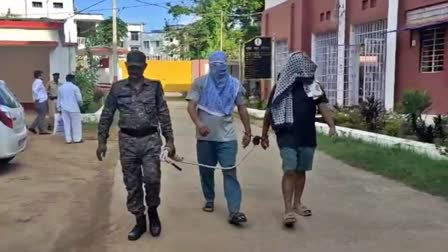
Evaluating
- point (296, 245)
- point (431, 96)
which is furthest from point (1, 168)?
point (431, 96)

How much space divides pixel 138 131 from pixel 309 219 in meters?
2.07

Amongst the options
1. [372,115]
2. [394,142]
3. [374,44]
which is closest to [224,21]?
[374,44]

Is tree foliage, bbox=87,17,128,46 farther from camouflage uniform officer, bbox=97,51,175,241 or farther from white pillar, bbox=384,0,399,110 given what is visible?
camouflage uniform officer, bbox=97,51,175,241

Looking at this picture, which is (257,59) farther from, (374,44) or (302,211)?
(302,211)

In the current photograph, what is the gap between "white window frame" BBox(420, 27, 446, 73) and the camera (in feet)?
52.2

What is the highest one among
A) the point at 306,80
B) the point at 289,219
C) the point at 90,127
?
the point at 306,80

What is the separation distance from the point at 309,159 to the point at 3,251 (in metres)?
3.01

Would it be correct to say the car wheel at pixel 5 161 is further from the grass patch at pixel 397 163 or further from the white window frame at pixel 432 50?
the white window frame at pixel 432 50

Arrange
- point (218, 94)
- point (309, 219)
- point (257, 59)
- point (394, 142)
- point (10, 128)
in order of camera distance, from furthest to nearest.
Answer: point (257, 59), point (394, 142), point (10, 128), point (309, 219), point (218, 94)

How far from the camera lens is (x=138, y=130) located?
592 cm

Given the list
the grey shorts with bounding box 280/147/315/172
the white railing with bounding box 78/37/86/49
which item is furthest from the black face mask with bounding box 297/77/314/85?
the white railing with bounding box 78/37/86/49

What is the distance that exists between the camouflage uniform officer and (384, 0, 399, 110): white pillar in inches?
499

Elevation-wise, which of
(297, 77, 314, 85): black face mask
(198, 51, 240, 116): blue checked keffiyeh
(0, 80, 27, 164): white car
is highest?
(297, 77, 314, 85): black face mask

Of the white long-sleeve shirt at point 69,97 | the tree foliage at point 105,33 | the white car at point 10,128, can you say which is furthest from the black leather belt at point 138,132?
the tree foliage at point 105,33
